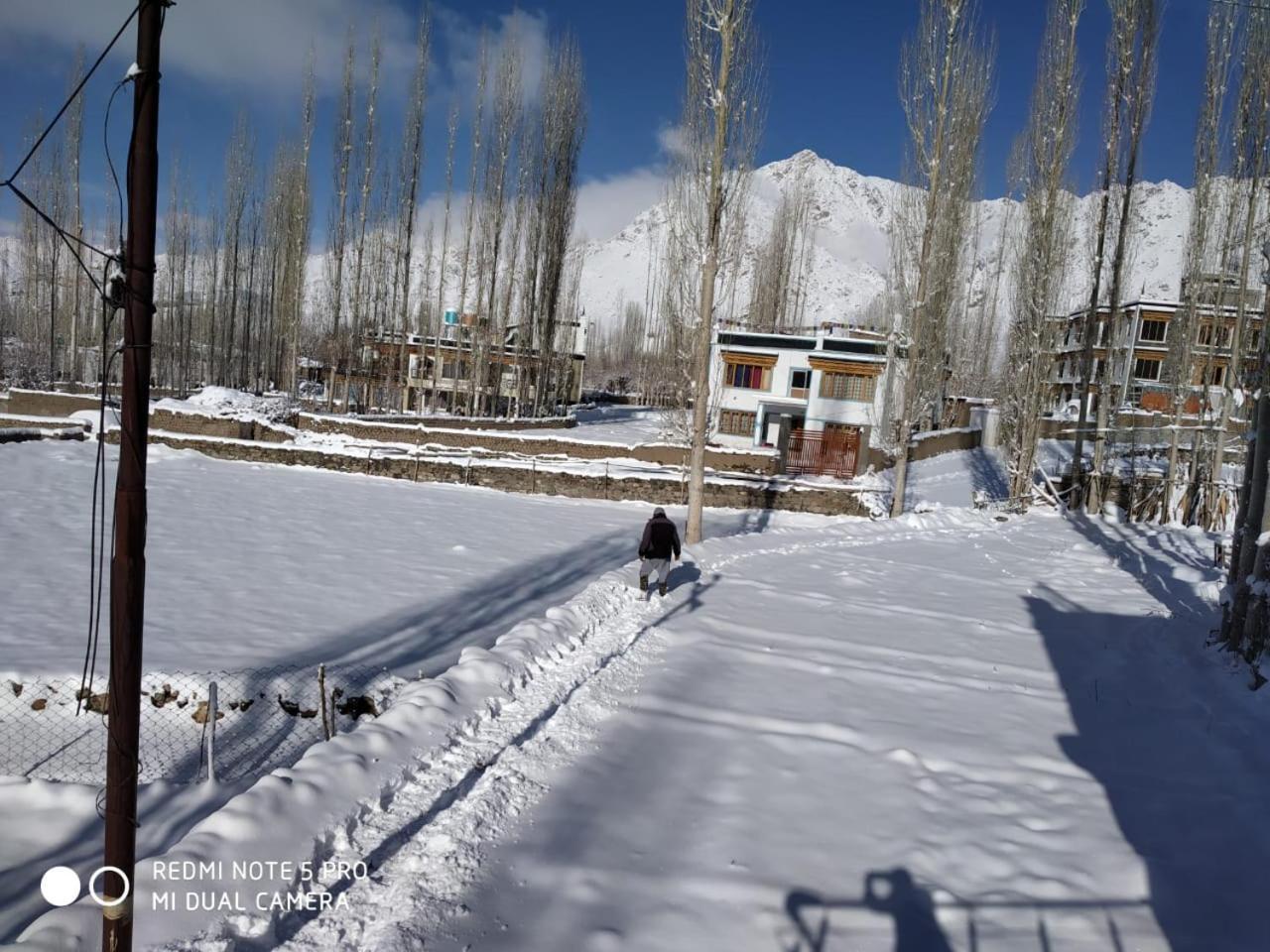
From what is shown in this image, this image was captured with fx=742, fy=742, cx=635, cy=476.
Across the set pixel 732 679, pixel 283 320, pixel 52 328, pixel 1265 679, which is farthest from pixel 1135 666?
pixel 52 328

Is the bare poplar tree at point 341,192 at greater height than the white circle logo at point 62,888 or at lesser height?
greater

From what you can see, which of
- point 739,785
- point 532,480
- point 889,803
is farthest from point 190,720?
point 532,480

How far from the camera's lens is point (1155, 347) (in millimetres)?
43844

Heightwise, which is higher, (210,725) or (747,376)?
(747,376)

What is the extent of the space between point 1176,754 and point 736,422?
28.7 meters

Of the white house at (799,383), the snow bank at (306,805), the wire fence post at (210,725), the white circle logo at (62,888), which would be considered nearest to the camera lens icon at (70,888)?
the white circle logo at (62,888)

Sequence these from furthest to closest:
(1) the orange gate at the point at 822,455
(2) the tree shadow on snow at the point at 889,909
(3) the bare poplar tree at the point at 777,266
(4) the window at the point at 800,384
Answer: (3) the bare poplar tree at the point at 777,266 → (4) the window at the point at 800,384 → (1) the orange gate at the point at 822,455 → (2) the tree shadow on snow at the point at 889,909

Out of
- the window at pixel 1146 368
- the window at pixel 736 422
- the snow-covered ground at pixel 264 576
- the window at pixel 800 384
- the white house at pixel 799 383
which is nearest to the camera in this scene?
the snow-covered ground at pixel 264 576

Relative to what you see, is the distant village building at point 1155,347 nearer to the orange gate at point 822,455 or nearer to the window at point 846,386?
the orange gate at point 822,455

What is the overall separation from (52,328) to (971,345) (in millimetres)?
62588

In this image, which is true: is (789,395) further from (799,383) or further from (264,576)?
(264,576)

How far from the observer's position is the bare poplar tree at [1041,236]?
20.6 m

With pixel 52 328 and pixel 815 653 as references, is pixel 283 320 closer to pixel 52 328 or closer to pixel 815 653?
pixel 52 328

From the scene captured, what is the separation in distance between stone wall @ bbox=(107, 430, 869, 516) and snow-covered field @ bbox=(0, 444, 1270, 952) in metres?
8.89
